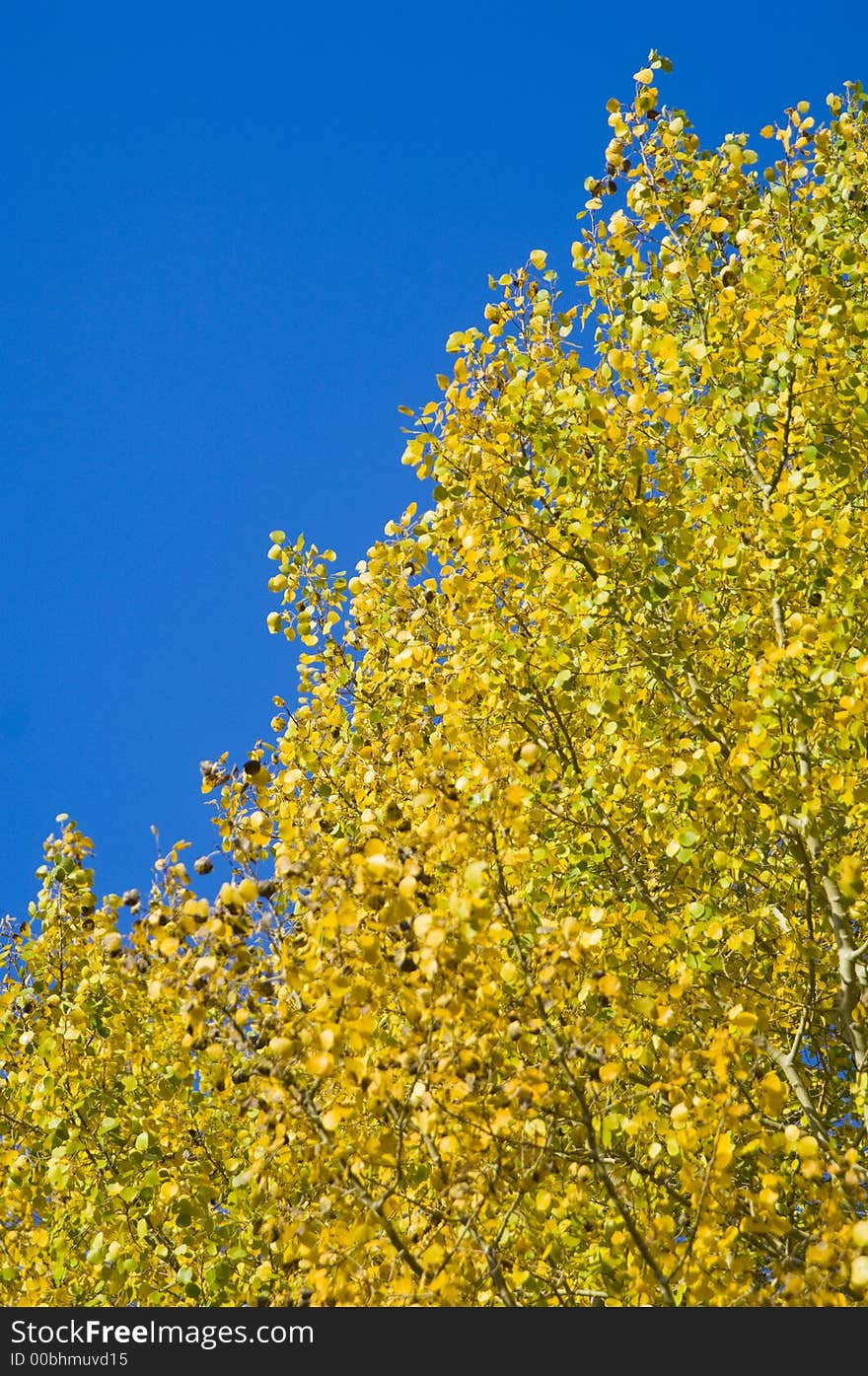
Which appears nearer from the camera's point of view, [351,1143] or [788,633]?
[351,1143]

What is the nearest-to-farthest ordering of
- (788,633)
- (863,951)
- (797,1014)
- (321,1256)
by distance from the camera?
(321,1256) → (863,951) → (788,633) → (797,1014)

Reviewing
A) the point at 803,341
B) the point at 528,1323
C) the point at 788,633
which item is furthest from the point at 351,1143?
the point at 803,341

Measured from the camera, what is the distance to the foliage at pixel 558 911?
319cm

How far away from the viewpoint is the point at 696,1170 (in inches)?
134

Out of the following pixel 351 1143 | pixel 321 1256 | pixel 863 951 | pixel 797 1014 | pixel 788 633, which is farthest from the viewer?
pixel 797 1014

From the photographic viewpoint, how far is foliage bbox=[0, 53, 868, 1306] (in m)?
3.19

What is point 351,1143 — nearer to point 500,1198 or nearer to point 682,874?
point 500,1198

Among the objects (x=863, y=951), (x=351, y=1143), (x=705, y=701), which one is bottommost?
(x=351, y=1143)

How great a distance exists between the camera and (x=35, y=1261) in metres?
4.64

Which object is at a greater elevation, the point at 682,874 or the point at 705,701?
the point at 705,701

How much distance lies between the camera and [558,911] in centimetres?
467

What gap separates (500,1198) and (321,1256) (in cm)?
51

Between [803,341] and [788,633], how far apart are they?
1.33m

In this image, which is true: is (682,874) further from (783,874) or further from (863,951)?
(863,951)
